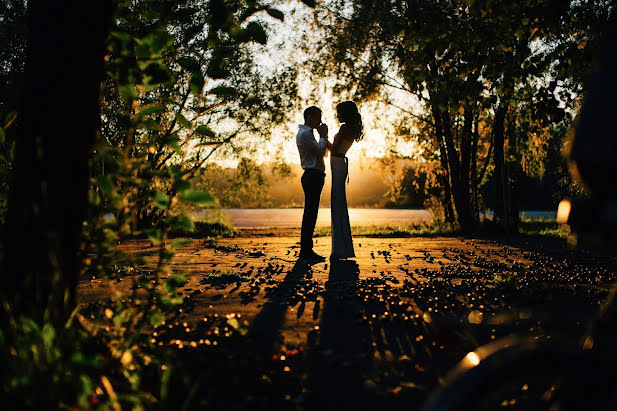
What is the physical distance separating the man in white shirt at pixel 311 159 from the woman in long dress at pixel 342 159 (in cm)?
30

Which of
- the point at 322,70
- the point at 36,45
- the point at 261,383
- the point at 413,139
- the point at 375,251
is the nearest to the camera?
the point at 36,45

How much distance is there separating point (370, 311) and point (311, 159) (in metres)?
3.59

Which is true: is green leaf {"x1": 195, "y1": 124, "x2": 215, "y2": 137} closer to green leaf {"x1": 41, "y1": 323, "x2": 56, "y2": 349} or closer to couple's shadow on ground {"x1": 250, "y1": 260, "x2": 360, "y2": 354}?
green leaf {"x1": 41, "y1": 323, "x2": 56, "y2": 349}

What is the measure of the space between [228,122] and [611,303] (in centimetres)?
1401

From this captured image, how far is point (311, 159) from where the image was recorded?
293 inches

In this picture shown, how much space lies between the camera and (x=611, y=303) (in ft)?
5.49

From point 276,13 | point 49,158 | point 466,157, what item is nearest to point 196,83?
point 276,13

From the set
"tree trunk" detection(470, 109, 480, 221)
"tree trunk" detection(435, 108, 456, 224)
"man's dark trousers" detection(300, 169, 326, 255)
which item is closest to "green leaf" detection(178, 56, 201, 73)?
"man's dark trousers" detection(300, 169, 326, 255)

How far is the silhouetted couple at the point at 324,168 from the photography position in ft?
24.4

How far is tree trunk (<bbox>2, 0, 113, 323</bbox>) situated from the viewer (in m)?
2.39

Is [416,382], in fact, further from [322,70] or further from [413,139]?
[413,139]

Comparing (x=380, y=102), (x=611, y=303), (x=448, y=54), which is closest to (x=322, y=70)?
(x=380, y=102)

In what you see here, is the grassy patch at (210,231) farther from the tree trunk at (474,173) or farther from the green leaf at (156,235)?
the green leaf at (156,235)

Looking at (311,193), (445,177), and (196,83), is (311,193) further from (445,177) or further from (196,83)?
(445,177)
